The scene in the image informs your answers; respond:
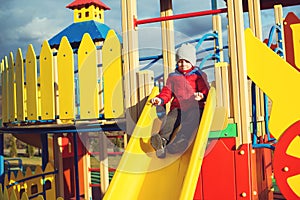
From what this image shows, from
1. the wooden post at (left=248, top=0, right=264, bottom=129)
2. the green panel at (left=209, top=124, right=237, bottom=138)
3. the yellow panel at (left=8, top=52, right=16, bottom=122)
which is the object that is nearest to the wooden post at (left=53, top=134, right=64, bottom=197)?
the yellow panel at (left=8, top=52, right=16, bottom=122)

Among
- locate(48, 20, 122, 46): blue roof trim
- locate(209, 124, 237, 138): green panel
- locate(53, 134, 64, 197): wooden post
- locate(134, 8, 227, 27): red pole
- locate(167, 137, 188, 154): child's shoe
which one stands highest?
locate(48, 20, 122, 46): blue roof trim

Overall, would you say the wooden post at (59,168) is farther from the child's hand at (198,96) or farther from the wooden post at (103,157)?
the child's hand at (198,96)

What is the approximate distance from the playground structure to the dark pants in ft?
Result: 0.61

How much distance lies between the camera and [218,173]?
3928mm

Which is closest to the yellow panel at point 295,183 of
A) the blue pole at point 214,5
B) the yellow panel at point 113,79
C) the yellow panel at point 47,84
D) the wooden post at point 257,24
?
the yellow panel at point 113,79

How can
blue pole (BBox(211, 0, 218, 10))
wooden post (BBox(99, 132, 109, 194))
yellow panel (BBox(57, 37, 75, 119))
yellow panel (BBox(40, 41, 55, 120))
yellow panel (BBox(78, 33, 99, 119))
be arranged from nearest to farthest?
yellow panel (BBox(78, 33, 99, 119))
yellow panel (BBox(57, 37, 75, 119))
yellow panel (BBox(40, 41, 55, 120))
wooden post (BBox(99, 132, 109, 194))
blue pole (BBox(211, 0, 218, 10))

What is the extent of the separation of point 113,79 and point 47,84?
1.07 meters

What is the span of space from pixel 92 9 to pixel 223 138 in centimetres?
627

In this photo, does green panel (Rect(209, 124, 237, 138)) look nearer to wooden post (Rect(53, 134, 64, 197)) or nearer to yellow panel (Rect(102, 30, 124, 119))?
yellow panel (Rect(102, 30, 124, 119))

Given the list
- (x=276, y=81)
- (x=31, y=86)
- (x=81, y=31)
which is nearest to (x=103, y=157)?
(x=31, y=86)

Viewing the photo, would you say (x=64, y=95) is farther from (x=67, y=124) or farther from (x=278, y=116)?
(x=278, y=116)

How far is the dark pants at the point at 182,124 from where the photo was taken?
417 cm

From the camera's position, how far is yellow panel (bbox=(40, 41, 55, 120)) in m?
5.39

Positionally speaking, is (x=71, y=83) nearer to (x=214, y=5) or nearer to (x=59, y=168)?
(x=59, y=168)
